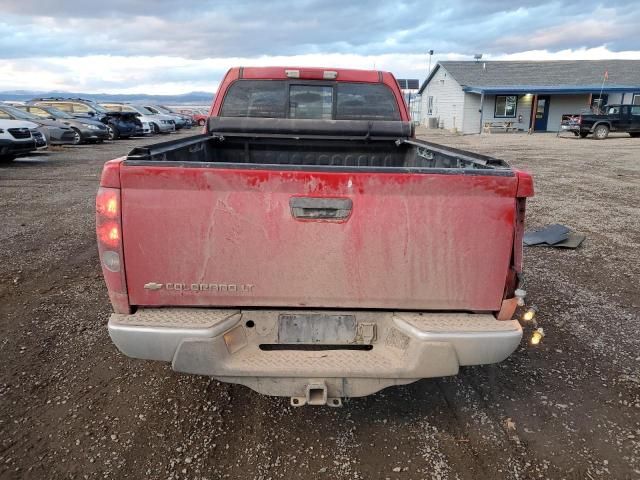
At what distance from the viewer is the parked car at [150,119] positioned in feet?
94.3

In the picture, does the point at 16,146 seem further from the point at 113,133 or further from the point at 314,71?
the point at 314,71

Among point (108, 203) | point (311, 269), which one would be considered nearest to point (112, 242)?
point (108, 203)

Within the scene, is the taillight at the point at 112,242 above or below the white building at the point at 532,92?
below

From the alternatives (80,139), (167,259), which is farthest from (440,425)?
(80,139)

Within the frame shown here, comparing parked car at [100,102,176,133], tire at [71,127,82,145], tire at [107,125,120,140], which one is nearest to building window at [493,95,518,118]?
parked car at [100,102,176,133]

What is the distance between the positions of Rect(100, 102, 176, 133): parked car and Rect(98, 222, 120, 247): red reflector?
27503 mm

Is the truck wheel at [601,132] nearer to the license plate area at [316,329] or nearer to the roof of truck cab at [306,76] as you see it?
the roof of truck cab at [306,76]

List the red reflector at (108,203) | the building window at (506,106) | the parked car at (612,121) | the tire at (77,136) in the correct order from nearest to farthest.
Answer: the red reflector at (108,203) → the tire at (77,136) → the parked car at (612,121) → the building window at (506,106)

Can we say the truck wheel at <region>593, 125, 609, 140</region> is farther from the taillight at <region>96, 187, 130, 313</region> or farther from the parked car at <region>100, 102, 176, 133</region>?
the taillight at <region>96, 187, 130, 313</region>

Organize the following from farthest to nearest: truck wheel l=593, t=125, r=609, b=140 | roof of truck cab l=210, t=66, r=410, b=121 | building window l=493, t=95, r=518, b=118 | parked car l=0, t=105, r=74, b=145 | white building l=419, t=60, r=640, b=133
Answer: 1. building window l=493, t=95, r=518, b=118
2. white building l=419, t=60, r=640, b=133
3. truck wheel l=593, t=125, r=609, b=140
4. parked car l=0, t=105, r=74, b=145
5. roof of truck cab l=210, t=66, r=410, b=121

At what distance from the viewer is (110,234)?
7.91 feet

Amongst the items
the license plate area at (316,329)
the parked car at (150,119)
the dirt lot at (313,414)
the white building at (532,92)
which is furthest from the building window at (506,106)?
the license plate area at (316,329)

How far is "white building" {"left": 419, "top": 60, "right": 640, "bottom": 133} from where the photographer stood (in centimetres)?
3447

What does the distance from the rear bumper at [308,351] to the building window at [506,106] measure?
121 feet
